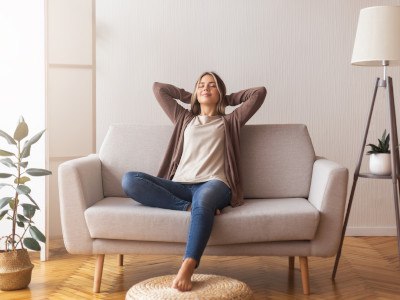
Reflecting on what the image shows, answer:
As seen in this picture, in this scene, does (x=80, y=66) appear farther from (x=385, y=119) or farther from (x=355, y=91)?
(x=385, y=119)

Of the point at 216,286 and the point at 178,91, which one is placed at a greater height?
the point at 178,91

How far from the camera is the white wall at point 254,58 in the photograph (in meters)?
3.92

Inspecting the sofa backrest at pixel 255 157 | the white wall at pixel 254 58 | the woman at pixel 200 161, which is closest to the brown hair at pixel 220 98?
the woman at pixel 200 161

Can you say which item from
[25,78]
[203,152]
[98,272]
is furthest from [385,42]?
[25,78]

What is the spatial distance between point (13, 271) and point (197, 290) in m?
1.07

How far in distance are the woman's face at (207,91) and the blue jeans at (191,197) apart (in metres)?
0.53

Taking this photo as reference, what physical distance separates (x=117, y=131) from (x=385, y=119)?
206 centimetres

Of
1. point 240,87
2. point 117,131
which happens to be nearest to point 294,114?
point 240,87

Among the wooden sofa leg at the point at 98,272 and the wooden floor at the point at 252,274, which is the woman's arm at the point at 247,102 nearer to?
the wooden floor at the point at 252,274

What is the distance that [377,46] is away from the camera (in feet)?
9.00

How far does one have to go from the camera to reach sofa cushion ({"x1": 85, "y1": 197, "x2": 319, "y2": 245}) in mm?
2500

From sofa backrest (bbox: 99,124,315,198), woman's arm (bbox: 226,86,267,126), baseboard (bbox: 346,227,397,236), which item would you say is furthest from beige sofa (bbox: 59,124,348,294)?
baseboard (bbox: 346,227,397,236)

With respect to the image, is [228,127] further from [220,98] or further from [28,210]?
[28,210]

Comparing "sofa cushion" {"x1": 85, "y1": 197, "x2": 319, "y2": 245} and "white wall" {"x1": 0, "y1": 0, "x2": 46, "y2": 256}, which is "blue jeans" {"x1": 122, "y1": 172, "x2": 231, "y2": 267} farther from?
"white wall" {"x1": 0, "y1": 0, "x2": 46, "y2": 256}
